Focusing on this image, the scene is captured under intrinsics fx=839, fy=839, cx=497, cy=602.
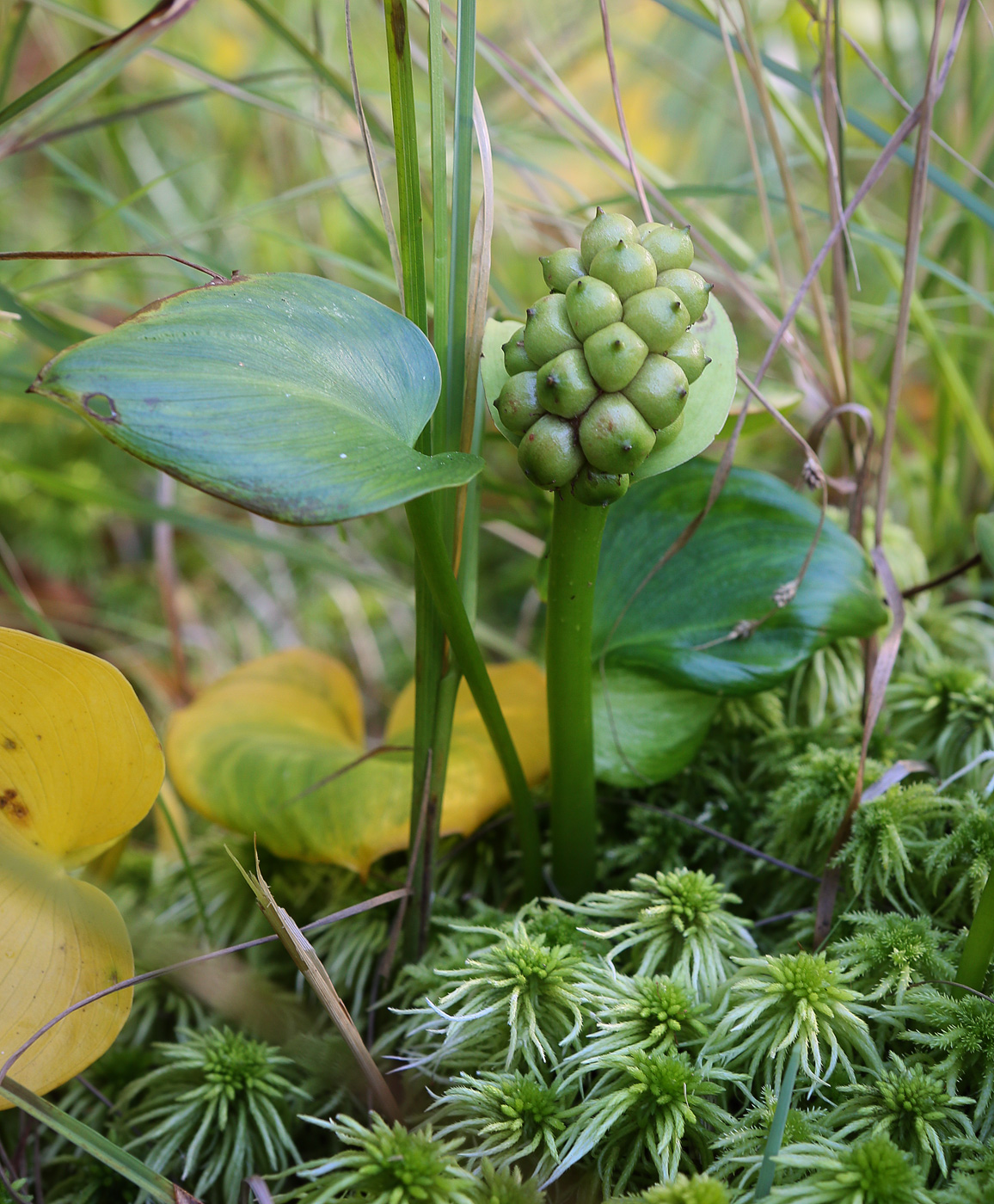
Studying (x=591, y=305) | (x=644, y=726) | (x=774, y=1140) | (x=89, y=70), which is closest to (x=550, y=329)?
(x=591, y=305)

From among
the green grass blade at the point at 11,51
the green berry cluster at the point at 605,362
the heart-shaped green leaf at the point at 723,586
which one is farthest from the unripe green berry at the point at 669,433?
the green grass blade at the point at 11,51

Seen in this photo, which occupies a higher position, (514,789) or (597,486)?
(597,486)

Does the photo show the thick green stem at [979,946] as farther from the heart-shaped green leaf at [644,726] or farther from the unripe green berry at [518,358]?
the unripe green berry at [518,358]

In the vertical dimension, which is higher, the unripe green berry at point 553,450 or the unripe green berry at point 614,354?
the unripe green berry at point 614,354

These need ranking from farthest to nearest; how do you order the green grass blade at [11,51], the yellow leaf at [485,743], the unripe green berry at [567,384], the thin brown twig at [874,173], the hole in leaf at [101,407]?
the green grass blade at [11,51], the yellow leaf at [485,743], the thin brown twig at [874,173], the unripe green berry at [567,384], the hole in leaf at [101,407]

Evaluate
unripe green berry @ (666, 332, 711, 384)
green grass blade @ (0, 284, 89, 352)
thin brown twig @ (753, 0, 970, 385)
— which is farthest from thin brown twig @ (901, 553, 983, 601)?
green grass blade @ (0, 284, 89, 352)

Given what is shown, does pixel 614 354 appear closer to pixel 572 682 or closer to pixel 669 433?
pixel 669 433

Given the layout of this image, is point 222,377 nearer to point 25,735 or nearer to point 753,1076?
point 25,735

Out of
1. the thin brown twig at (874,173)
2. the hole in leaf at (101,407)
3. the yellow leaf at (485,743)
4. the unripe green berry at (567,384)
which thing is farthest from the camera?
the yellow leaf at (485,743)
